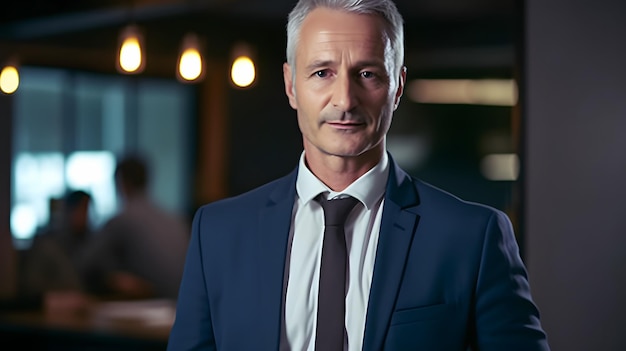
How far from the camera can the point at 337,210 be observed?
188 centimetres

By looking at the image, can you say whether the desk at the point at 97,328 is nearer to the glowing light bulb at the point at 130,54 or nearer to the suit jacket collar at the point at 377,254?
the glowing light bulb at the point at 130,54

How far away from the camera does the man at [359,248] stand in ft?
5.84

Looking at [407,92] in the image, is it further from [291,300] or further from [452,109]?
[291,300]

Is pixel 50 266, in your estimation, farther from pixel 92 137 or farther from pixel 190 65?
pixel 92 137

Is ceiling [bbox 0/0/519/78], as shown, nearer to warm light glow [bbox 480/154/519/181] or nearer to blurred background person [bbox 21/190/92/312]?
warm light glow [bbox 480/154/519/181]

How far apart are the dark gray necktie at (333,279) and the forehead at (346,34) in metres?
0.30

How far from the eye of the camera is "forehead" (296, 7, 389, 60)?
178cm

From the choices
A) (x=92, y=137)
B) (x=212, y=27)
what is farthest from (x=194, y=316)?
(x=92, y=137)

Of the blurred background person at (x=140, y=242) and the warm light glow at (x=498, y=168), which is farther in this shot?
the warm light glow at (x=498, y=168)

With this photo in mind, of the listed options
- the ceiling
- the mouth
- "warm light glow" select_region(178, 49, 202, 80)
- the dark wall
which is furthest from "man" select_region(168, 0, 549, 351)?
the ceiling

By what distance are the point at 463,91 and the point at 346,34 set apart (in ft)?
19.2

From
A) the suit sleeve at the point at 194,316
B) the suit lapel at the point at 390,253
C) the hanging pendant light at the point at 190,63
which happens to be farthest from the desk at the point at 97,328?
the suit lapel at the point at 390,253

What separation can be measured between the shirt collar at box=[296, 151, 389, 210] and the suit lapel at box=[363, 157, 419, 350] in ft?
0.07

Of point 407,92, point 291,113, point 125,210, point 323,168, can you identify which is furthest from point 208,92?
point 323,168
